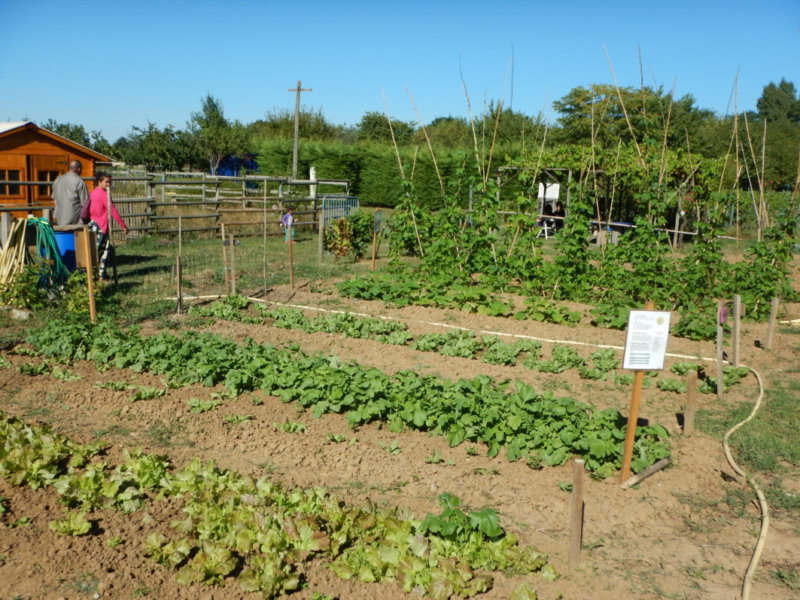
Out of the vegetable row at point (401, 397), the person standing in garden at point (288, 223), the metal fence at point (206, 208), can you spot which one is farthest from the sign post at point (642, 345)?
the metal fence at point (206, 208)

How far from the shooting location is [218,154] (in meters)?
38.8

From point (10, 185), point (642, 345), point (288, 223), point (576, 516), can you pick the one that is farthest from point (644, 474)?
point (10, 185)

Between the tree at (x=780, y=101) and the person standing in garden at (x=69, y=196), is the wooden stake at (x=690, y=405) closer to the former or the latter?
the person standing in garden at (x=69, y=196)

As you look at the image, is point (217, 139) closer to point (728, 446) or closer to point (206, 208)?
point (206, 208)

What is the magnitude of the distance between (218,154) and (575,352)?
1351 inches

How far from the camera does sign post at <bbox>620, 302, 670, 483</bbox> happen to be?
4.74 m

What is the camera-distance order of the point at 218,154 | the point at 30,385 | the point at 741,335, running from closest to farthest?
the point at 30,385 → the point at 741,335 → the point at 218,154

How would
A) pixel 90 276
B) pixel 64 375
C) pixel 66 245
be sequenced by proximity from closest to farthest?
pixel 64 375 → pixel 90 276 → pixel 66 245

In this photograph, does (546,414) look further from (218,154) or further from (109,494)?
(218,154)

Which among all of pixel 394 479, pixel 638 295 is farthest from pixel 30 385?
pixel 638 295

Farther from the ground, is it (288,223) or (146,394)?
(288,223)

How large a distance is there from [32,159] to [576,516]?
15.7 m

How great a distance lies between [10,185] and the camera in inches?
605

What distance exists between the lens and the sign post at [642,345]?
474 centimetres
